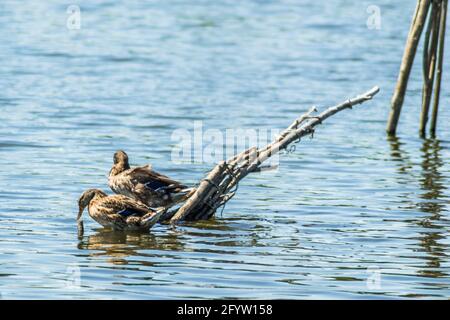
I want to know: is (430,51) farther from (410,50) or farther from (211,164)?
(211,164)

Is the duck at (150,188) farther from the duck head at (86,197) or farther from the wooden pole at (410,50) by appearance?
the wooden pole at (410,50)

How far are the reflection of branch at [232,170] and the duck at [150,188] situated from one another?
21 centimetres

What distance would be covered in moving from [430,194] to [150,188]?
381cm

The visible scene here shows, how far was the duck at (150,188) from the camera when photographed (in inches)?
511

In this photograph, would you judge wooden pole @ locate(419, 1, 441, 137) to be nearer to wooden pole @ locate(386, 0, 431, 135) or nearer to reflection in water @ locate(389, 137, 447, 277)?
wooden pole @ locate(386, 0, 431, 135)

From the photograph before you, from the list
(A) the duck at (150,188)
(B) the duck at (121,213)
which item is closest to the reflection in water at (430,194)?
(A) the duck at (150,188)

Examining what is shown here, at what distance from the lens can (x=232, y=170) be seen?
12742 millimetres

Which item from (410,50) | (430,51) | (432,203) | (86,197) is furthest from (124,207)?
(430,51)

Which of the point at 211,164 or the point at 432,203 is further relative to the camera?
the point at 211,164

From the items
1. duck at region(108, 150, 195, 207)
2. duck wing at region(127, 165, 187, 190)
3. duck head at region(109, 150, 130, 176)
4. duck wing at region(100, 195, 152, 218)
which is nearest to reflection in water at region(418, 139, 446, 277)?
duck at region(108, 150, 195, 207)

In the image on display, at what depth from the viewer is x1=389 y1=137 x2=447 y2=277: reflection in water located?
11.4 m

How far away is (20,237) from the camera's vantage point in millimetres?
11891

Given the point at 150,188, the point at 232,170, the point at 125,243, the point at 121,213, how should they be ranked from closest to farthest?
the point at 125,243
the point at 121,213
the point at 232,170
the point at 150,188

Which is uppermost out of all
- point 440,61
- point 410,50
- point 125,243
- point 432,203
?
point 410,50
